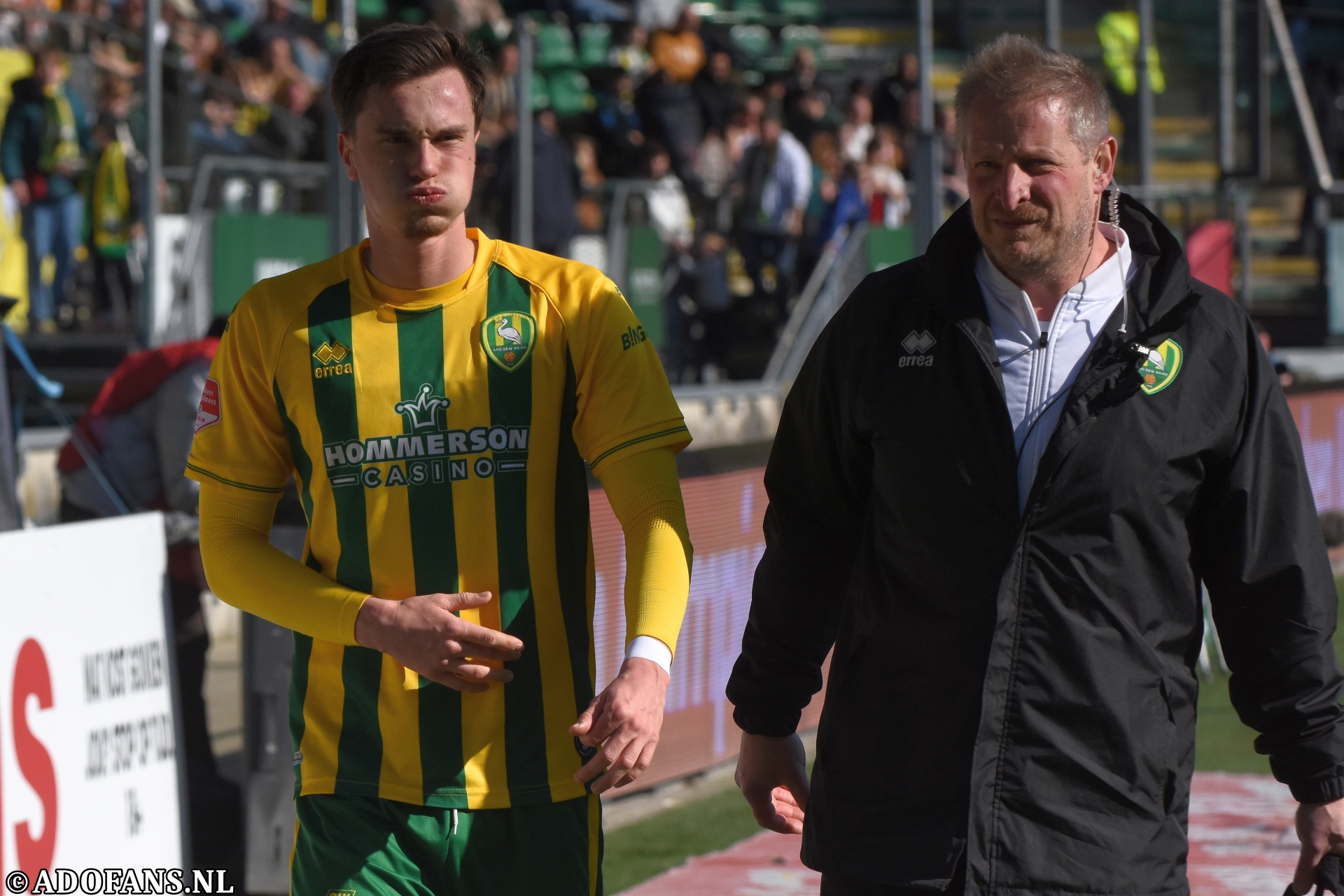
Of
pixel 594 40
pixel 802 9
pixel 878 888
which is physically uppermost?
pixel 802 9

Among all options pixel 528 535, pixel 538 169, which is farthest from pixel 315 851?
pixel 538 169

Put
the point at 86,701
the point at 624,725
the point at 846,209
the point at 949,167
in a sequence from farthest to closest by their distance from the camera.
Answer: the point at 949,167
the point at 846,209
the point at 86,701
the point at 624,725

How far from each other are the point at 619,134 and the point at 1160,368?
13975 mm

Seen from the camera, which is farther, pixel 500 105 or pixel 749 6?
pixel 749 6

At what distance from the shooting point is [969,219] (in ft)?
10.4

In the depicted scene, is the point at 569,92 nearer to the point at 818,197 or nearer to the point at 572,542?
the point at 818,197

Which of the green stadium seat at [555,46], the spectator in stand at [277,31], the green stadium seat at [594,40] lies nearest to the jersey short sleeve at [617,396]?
the spectator in stand at [277,31]

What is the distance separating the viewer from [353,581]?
9.97ft

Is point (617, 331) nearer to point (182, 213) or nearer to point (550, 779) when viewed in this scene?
point (550, 779)

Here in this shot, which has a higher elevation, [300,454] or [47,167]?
[47,167]

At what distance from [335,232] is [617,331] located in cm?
394

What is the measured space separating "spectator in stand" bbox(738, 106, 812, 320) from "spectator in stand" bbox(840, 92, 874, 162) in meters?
1.34

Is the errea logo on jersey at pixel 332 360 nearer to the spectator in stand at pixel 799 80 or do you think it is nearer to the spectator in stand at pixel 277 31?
the spectator in stand at pixel 277 31

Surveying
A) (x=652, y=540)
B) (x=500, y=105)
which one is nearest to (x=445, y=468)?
(x=652, y=540)
